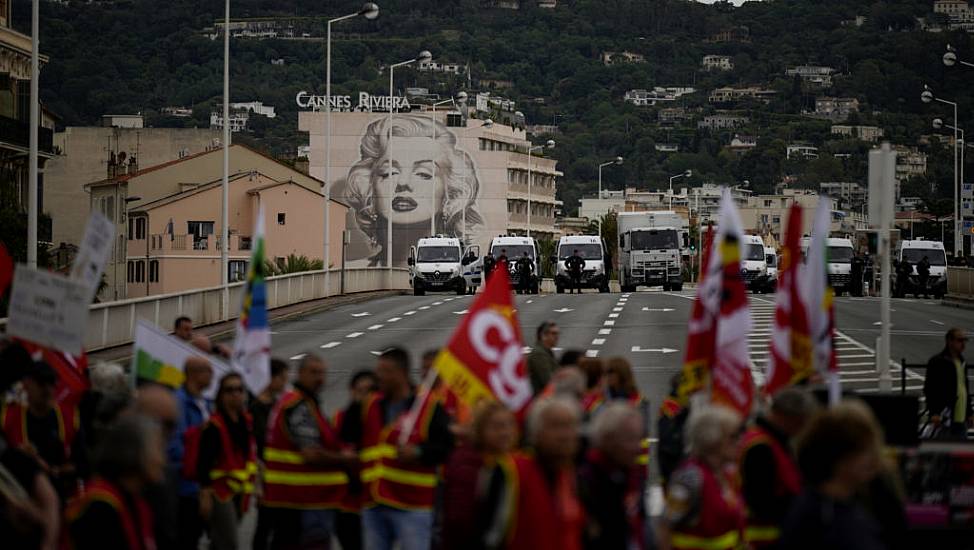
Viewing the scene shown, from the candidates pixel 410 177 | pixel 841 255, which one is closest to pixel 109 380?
pixel 841 255

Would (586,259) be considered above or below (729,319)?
below

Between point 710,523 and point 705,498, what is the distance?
0.11m

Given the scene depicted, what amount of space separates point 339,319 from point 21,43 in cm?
3364

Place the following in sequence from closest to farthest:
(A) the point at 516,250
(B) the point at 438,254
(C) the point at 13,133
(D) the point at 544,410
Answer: (D) the point at 544,410 → (B) the point at 438,254 → (A) the point at 516,250 → (C) the point at 13,133

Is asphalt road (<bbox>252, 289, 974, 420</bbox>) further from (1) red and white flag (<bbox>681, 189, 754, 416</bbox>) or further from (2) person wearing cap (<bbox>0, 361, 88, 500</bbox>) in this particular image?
(1) red and white flag (<bbox>681, 189, 754, 416</bbox>)

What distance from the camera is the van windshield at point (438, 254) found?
64.9m

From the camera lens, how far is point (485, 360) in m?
9.61

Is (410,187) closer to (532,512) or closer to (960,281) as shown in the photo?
(960,281)

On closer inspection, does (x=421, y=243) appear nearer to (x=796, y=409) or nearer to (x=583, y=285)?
(x=583, y=285)

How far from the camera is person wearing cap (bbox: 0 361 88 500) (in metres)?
11.1

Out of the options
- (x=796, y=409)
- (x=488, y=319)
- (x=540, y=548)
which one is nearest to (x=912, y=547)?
(x=796, y=409)

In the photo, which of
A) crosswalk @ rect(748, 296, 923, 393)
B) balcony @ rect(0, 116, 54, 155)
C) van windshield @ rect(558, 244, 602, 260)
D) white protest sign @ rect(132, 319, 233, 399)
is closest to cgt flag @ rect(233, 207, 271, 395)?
white protest sign @ rect(132, 319, 233, 399)

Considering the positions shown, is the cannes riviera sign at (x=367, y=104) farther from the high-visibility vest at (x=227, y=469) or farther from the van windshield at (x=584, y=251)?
the high-visibility vest at (x=227, y=469)

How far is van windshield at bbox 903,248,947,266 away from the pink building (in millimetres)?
40666
